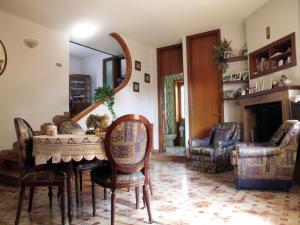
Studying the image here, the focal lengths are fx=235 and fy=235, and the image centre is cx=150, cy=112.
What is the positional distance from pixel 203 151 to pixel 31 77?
3.62 m

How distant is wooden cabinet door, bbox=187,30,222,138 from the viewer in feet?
17.5

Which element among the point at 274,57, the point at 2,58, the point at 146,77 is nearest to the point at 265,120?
the point at 274,57

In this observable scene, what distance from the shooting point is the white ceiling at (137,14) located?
400cm

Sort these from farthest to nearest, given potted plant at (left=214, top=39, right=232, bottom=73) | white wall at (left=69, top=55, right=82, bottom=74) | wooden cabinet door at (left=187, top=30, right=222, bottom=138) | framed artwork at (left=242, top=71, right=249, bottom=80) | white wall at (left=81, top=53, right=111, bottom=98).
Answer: white wall at (left=69, top=55, right=82, bottom=74) < white wall at (left=81, top=53, right=111, bottom=98) < wooden cabinet door at (left=187, top=30, right=222, bottom=138) < potted plant at (left=214, top=39, right=232, bottom=73) < framed artwork at (left=242, top=71, right=249, bottom=80)

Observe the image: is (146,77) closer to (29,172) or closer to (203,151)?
(203,151)

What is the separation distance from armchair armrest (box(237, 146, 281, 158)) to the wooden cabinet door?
2.33 meters

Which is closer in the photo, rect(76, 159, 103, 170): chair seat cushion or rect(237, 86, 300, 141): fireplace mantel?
rect(76, 159, 103, 170): chair seat cushion

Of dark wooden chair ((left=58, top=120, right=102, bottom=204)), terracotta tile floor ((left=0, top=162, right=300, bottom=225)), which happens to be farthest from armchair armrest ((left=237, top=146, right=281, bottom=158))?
dark wooden chair ((left=58, top=120, right=102, bottom=204))

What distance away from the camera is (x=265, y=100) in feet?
12.5

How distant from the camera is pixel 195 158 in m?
4.50

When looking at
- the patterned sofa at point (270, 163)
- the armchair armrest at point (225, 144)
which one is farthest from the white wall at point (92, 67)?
the patterned sofa at point (270, 163)

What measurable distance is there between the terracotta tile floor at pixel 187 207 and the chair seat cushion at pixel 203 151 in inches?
30.4

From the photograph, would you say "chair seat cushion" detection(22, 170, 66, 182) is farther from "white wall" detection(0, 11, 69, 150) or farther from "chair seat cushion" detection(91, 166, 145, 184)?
"white wall" detection(0, 11, 69, 150)

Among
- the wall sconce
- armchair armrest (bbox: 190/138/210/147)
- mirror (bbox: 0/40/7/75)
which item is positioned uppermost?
the wall sconce
